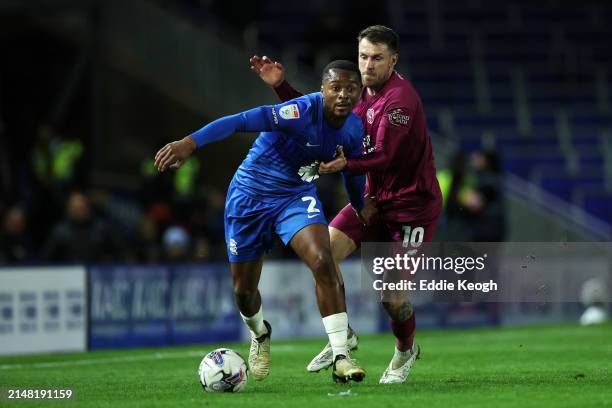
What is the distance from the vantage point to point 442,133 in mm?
23516

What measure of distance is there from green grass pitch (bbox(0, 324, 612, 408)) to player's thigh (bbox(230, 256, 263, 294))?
0.75 metres

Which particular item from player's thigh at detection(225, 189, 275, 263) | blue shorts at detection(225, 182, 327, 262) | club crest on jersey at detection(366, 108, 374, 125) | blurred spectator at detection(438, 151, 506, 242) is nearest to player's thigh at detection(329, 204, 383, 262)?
blue shorts at detection(225, 182, 327, 262)

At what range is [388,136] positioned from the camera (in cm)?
959

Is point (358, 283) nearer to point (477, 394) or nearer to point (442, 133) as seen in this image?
point (442, 133)

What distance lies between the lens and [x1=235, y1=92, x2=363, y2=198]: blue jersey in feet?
31.3

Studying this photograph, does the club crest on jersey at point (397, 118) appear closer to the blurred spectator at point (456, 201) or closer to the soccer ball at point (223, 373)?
the soccer ball at point (223, 373)

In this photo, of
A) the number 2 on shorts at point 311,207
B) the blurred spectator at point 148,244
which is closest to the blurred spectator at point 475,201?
Result: the blurred spectator at point 148,244

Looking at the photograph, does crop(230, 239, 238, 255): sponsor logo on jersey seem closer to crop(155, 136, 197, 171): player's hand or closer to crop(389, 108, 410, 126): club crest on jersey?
crop(155, 136, 197, 171): player's hand

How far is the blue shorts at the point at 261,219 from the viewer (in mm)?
9719

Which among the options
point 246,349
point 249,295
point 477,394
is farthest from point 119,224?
point 477,394

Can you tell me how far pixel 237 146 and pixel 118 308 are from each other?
6146 mm

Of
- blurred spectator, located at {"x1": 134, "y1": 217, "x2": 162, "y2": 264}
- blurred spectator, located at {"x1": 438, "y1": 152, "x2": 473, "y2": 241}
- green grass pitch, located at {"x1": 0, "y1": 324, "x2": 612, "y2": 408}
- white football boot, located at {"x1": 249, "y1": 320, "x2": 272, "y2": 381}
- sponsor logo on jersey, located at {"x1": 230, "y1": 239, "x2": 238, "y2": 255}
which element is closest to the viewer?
green grass pitch, located at {"x1": 0, "y1": 324, "x2": 612, "y2": 408}

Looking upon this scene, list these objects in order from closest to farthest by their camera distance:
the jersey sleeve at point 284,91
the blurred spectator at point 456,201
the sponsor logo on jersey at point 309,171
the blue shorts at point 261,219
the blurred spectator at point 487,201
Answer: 1. the blue shorts at point 261,219
2. the sponsor logo on jersey at point 309,171
3. the jersey sleeve at point 284,91
4. the blurred spectator at point 456,201
5. the blurred spectator at point 487,201

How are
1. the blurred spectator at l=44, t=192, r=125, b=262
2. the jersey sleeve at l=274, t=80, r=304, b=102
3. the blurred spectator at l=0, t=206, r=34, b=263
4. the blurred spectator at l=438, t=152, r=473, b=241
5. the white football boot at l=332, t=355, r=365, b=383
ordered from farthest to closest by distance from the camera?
the blurred spectator at l=438, t=152, r=473, b=241 → the blurred spectator at l=44, t=192, r=125, b=262 → the blurred spectator at l=0, t=206, r=34, b=263 → the jersey sleeve at l=274, t=80, r=304, b=102 → the white football boot at l=332, t=355, r=365, b=383
